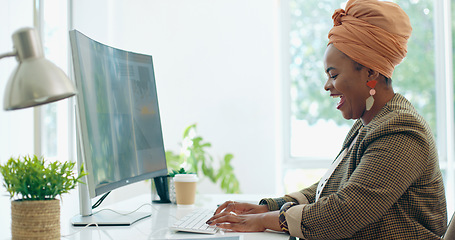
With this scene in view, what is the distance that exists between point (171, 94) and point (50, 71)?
8.63 feet

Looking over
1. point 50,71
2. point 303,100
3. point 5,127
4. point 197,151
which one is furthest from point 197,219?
point 303,100

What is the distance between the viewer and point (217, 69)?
10.9 ft

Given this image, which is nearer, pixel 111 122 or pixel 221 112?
pixel 111 122

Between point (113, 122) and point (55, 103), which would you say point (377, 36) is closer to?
point (113, 122)

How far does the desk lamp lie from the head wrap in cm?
83

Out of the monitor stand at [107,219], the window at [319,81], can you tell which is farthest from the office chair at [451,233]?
the window at [319,81]

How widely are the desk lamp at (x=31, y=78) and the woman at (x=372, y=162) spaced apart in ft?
2.07

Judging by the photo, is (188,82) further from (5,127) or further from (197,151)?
(5,127)

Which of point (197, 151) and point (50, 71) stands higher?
point (50, 71)

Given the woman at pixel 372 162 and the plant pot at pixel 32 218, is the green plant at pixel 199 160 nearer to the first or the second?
the woman at pixel 372 162

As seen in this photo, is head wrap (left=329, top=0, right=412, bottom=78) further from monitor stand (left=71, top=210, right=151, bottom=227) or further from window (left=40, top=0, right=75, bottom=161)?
window (left=40, top=0, right=75, bottom=161)

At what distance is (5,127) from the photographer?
6.40 feet

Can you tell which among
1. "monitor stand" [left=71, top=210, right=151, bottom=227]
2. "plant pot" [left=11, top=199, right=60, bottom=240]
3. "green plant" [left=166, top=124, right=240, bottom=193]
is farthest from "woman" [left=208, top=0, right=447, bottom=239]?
"green plant" [left=166, top=124, right=240, bottom=193]

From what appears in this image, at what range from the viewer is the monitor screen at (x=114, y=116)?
1147 millimetres
